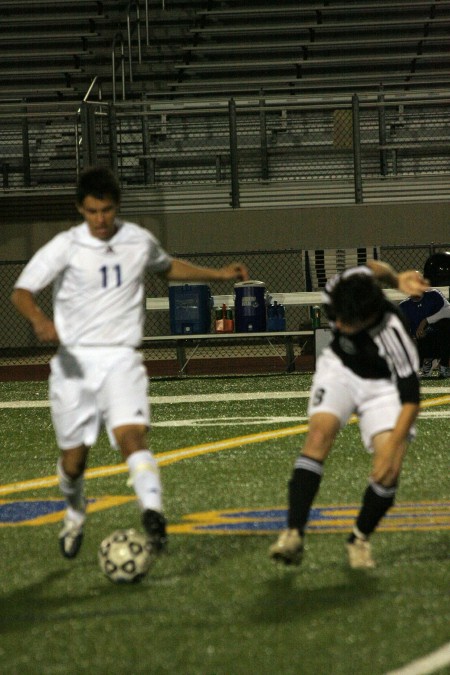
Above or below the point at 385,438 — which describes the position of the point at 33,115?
Result: above

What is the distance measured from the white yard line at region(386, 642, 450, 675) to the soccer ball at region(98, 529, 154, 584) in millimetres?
1517

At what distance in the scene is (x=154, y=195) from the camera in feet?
63.0

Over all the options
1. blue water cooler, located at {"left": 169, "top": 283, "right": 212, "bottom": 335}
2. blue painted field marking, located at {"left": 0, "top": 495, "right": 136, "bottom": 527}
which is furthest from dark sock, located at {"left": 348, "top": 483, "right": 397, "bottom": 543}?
blue water cooler, located at {"left": 169, "top": 283, "right": 212, "bottom": 335}

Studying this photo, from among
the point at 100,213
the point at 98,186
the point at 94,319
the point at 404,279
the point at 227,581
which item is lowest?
the point at 227,581

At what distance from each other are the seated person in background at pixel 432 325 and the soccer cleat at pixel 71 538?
32.7ft

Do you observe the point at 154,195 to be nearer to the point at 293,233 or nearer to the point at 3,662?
the point at 293,233

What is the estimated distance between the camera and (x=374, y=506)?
5.32 meters

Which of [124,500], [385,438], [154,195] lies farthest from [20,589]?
[154,195]

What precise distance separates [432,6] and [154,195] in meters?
7.85

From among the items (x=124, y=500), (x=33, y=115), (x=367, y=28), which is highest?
(x=367, y=28)

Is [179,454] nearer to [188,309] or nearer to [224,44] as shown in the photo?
[188,309]

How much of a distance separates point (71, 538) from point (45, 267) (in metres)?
1.25

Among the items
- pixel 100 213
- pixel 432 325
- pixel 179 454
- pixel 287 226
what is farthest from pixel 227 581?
pixel 287 226

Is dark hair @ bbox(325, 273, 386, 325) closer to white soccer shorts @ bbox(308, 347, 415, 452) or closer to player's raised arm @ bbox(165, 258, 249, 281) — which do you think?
white soccer shorts @ bbox(308, 347, 415, 452)
